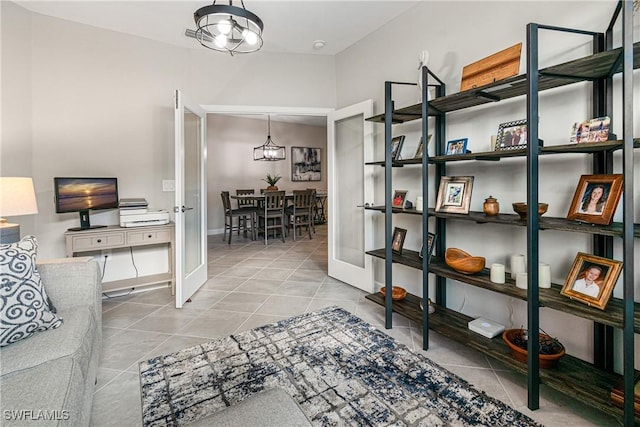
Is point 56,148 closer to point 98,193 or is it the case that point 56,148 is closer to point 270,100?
point 98,193

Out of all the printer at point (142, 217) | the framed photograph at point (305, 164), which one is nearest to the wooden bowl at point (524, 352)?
the printer at point (142, 217)

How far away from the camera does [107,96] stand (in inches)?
131

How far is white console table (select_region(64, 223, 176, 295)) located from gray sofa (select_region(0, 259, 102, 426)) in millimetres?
1296

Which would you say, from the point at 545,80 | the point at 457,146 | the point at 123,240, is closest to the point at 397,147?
the point at 457,146

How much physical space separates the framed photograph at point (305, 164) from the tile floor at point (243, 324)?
4.22m

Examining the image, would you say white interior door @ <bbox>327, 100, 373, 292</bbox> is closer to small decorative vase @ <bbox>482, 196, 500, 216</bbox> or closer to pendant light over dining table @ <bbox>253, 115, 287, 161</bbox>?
small decorative vase @ <bbox>482, 196, 500, 216</bbox>

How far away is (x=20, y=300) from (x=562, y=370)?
2.68m

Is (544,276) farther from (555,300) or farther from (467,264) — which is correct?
(467,264)

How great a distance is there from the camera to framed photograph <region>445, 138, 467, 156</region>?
2270mm

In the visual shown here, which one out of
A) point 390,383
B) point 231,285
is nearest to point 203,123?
point 231,285

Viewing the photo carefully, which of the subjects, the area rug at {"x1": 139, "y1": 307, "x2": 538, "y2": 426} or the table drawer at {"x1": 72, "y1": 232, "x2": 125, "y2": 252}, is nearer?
the area rug at {"x1": 139, "y1": 307, "x2": 538, "y2": 426}

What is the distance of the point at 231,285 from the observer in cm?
372

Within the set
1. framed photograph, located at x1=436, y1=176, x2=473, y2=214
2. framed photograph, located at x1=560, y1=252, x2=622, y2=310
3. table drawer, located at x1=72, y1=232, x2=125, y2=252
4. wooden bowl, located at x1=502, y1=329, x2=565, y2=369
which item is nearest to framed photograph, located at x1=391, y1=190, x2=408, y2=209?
framed photograph, located at x1=436, y1=176, x2=473, y2=214

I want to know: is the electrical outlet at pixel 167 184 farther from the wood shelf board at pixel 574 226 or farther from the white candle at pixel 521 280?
the white candle at pixel 521 280
